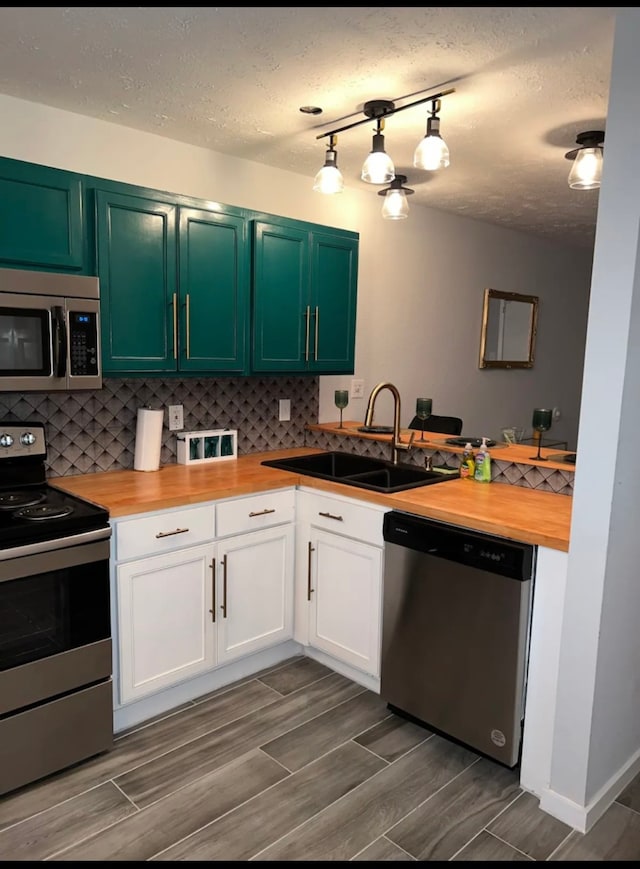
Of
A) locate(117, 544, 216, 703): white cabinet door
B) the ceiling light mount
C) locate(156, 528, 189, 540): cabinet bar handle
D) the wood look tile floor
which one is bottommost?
the wood look tile floor

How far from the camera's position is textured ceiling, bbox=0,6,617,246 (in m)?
1.72

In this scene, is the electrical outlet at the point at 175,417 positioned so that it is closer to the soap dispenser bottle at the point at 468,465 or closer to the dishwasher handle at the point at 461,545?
the dishwasher handle at the point at 461,545

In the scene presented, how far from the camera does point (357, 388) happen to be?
3.78 metres

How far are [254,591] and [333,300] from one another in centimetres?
151

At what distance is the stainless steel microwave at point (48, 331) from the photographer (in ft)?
6.95

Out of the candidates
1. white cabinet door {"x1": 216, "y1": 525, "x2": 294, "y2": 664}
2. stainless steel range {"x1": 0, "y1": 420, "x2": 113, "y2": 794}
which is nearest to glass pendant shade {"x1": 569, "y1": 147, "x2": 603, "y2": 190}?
white cabinet door {"x1": 216, "y1": 525, "x2": 294, "y2": 664}

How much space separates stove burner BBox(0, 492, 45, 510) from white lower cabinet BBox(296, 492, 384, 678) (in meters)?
1.09

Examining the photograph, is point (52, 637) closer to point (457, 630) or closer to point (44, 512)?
point (44, 512)

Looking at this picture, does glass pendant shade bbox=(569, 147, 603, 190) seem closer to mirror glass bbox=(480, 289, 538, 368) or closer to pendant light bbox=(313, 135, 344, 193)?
pendant light bbox=(313, 135, 344, 193)

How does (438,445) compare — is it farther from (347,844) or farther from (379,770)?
(347,844)

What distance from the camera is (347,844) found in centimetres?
182

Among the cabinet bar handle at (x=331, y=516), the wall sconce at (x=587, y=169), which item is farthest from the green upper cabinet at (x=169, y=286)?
the wall sconce at (x=587, y=169)

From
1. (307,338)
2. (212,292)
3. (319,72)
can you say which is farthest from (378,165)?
(307,338)

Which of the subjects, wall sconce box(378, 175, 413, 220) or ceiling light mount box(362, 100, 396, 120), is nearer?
ceiling light mount box(362, 100, 396, 120)
